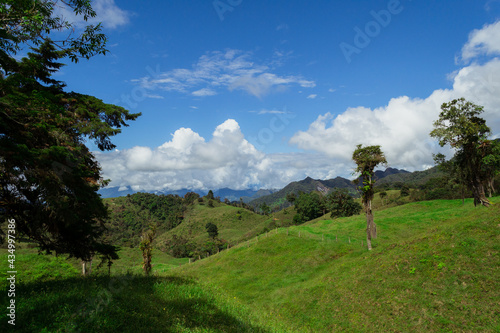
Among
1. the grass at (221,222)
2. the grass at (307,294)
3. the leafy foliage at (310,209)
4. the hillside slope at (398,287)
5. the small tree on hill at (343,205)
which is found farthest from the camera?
the grass at (221,222)

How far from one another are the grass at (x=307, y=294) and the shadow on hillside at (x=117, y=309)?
0.10 feet

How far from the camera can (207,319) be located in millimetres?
8992

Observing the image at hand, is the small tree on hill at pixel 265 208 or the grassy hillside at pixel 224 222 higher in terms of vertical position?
the small tree on hill at pixel 265 208

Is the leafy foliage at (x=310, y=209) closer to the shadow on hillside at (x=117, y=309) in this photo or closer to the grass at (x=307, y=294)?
the grass at (x=307, y=294)

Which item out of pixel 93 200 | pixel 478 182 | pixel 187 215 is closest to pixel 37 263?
pixel 93 200

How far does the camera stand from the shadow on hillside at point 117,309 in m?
6.67

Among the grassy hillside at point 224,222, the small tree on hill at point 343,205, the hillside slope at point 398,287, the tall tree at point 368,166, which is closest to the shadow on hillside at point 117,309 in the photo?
the hillside slope at point 398,287

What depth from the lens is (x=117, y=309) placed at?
7.91 metres

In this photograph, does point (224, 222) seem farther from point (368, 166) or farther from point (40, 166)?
point (40, 166)

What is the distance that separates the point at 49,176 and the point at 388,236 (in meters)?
38.9

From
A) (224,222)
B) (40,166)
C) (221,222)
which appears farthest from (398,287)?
(221,222)

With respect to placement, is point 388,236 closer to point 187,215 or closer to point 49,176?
point 49,176

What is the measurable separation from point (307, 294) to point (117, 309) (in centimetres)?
1644

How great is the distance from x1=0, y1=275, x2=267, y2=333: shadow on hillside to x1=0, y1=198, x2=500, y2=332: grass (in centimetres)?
3
